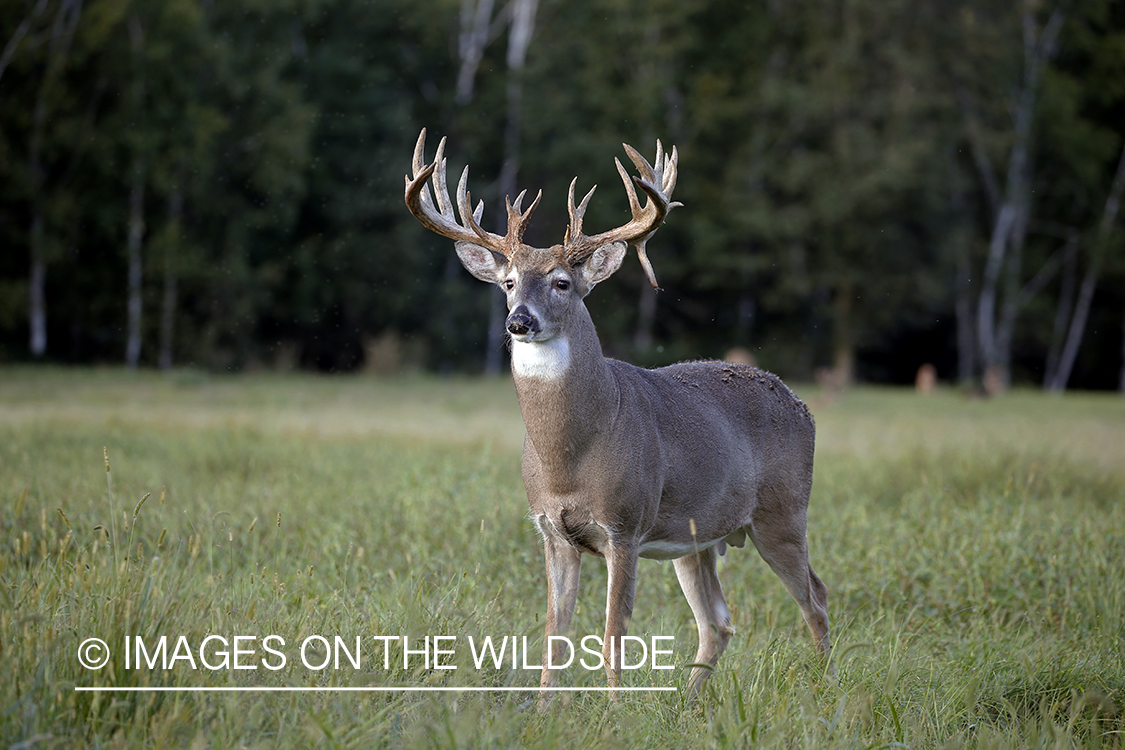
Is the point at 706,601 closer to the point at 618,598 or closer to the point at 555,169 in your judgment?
the point at 618,598

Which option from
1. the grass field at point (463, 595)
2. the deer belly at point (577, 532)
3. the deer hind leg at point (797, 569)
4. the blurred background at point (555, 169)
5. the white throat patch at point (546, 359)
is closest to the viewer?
the grass field at point (463, 595)

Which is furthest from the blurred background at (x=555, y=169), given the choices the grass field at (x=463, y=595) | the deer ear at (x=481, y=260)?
the deer ear at (x=481, y=260)

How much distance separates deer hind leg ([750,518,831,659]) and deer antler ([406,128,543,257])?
1.76 m

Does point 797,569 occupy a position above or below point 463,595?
above

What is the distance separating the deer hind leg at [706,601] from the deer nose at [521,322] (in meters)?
1.49

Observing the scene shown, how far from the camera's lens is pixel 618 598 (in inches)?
164

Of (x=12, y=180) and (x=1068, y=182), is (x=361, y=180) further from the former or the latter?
(x=1068, y=182)

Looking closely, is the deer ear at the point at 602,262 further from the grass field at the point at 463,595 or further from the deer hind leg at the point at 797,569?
the deer hind leg at the point at 797,569

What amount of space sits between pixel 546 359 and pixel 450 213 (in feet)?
3.40

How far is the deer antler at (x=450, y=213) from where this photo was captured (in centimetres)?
458

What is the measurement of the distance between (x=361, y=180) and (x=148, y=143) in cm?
518

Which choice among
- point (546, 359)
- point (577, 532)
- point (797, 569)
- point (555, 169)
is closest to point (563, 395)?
point (546, 359)

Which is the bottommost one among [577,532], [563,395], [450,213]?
[577,532]

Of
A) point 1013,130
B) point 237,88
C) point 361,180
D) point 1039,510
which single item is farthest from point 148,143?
point 1013,130
